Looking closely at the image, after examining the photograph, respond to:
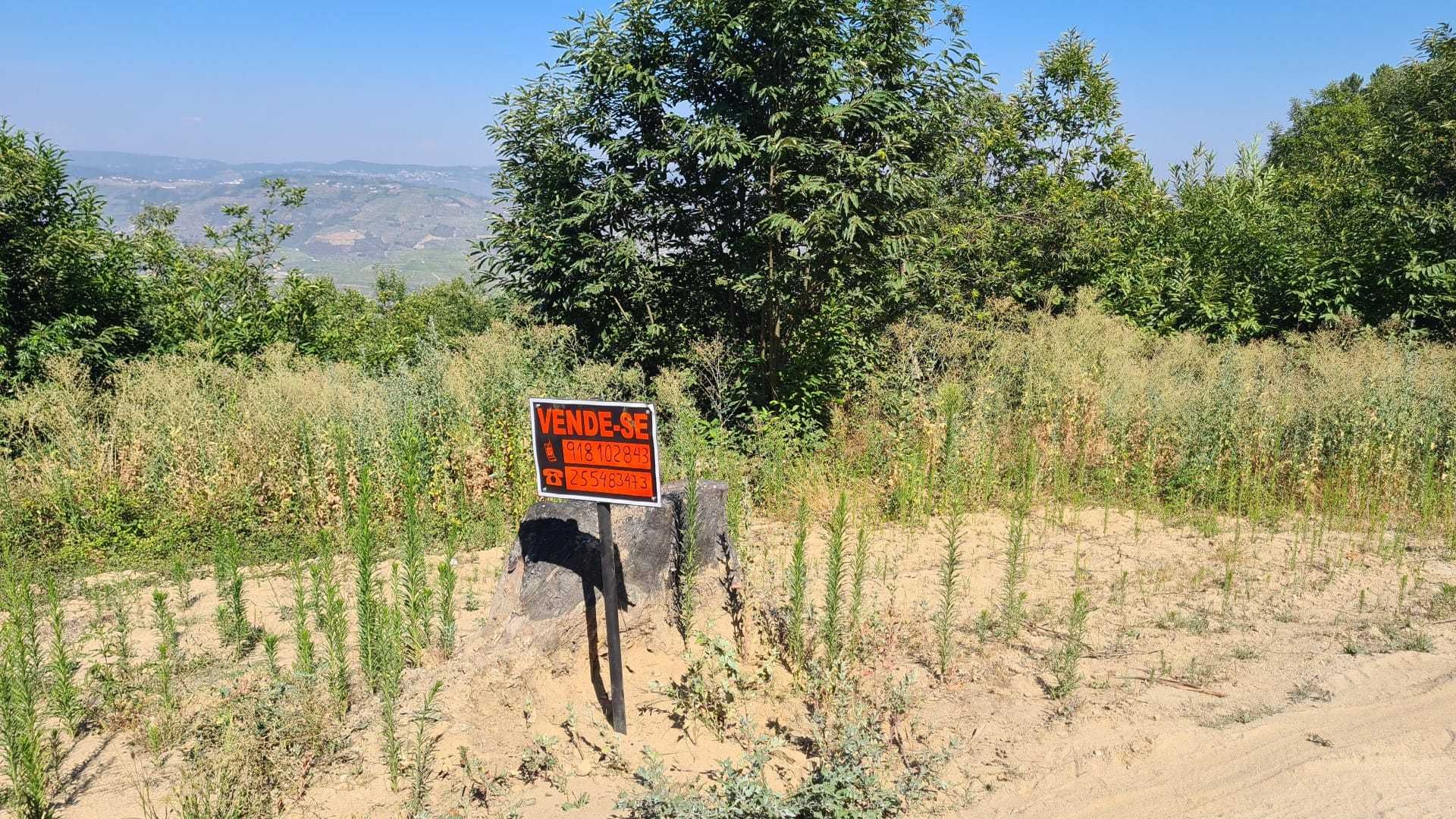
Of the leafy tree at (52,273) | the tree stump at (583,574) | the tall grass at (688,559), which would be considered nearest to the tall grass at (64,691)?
the tree stump at (583,574)

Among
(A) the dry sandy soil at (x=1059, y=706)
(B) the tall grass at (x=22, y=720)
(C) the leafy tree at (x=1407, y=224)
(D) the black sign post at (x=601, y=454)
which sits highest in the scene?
(C) the leafy tree at (x=1407, y=224)

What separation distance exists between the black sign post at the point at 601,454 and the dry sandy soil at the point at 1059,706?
0.75 m

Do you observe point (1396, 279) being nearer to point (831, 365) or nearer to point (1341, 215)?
point (1341, 215)

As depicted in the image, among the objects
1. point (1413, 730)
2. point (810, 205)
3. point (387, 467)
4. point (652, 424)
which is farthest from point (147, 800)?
point (810, 205)

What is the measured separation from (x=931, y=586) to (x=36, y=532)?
6941 millimetres

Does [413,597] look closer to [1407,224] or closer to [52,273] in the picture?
[52,273]

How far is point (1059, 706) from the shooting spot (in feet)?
14.1

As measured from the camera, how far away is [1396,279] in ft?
36.5

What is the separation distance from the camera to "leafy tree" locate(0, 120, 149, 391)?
339 inches

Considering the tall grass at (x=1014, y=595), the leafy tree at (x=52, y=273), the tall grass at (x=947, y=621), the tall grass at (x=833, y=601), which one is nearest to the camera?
the tall grass at (x=833, y=601)

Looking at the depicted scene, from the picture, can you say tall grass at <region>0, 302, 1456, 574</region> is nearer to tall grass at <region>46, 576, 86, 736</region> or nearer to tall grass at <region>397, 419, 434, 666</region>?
tall grass at <region>397, 419, 434, 666</region>

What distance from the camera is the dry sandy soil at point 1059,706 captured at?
363 cm

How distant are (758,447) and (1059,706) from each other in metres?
4.54

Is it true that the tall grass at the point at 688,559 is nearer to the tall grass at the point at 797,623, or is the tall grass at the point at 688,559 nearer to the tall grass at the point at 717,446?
the tall grass at the point at 797,623
